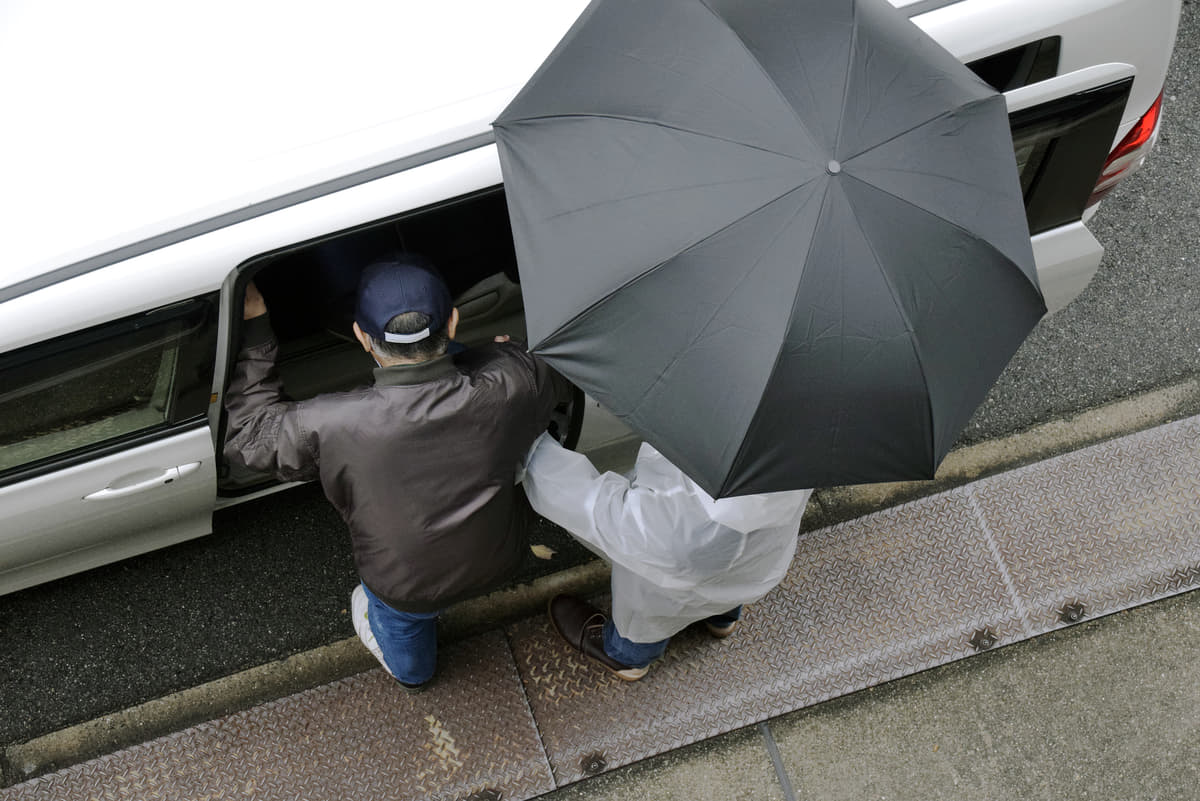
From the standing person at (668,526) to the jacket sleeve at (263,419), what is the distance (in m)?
0.54

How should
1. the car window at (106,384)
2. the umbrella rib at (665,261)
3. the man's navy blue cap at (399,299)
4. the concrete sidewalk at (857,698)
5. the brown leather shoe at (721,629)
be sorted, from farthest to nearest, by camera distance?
the brown leather shoe at (721,629)
the concrete sidewalk at (857,698)
the car window at (106,384)
the man's navy blue cap at (399,299)
the umbrella rib at (665,261)

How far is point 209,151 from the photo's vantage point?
2.36 meters

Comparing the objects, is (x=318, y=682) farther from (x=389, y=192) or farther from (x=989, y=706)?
(x=989, y=706)

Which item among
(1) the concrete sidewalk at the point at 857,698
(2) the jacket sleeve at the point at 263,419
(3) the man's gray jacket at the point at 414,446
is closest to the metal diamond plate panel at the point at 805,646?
(1) the concrete sidewalk at the point at 857,698

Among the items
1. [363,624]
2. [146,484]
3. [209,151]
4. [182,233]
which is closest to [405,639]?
[363,624]

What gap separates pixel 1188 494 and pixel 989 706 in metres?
1.04

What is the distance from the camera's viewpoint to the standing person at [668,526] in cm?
240

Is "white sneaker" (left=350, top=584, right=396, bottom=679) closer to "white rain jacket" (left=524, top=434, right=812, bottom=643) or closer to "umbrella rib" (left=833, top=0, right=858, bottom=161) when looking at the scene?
"white rain jacket" (left=524, top=434, right=812, bottom=643)

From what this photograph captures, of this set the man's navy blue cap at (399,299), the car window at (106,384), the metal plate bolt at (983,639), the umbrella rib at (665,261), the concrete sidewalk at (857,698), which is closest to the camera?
the umbrella rib at (665,261)

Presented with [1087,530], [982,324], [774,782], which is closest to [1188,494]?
[1087,530]

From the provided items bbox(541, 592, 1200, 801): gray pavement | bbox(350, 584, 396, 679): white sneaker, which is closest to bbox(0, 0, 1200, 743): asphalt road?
bbox(350, 584, 396, 679): white sneaker

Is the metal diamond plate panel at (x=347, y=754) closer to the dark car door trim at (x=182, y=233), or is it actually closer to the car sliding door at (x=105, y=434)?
the car sliding door at (x=105, y=434)

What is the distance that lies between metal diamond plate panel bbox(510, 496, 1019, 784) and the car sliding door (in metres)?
1.22

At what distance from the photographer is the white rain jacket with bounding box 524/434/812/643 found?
7.88 ft
